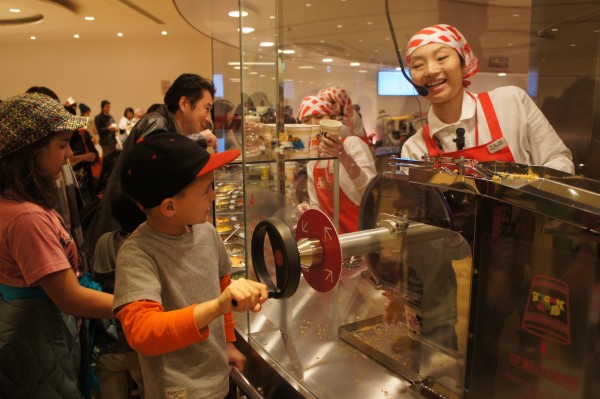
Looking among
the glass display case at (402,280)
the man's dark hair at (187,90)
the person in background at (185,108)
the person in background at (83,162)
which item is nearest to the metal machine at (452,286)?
the glass display case at (402,280)

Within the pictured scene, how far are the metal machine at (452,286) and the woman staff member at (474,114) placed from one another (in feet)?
1.23

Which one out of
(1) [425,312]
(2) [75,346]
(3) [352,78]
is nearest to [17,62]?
(3) [352,78]

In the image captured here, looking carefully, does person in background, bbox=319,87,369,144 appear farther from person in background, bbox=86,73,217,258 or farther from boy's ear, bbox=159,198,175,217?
boy's ear, bbox=159,198,175,217

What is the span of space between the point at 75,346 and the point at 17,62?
1048 centimetres

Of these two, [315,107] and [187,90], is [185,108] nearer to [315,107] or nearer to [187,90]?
[187,90]

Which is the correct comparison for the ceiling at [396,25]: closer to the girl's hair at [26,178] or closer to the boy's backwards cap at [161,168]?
the boy's backwards cap at [161,168]

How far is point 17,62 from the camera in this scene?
9875 millimetres

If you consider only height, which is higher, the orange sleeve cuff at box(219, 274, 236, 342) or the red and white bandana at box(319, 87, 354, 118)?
the red and white bandana at box(319, 87, 354, 118)

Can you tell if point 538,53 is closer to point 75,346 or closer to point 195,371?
point 195,371

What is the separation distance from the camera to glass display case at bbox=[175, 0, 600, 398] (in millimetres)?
627

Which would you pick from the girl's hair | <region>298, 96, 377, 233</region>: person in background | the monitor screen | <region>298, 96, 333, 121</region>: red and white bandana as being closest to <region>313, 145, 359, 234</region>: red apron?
<region>298, 96, 377, 233</region>: person in background

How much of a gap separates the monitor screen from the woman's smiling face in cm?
75

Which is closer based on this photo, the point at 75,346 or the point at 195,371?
the point at 195,371

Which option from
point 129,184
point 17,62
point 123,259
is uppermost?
point 17,62
